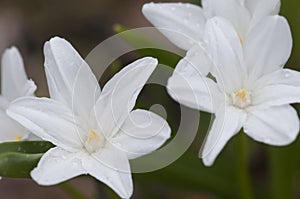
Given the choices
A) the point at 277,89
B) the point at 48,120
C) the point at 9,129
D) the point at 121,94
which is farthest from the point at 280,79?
the point at 9,129

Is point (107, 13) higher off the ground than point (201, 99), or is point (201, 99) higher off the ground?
point (201, 99)

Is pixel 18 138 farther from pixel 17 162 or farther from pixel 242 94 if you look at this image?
pixel 242 94

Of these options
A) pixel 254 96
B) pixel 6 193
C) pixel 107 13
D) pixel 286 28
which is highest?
pixel 286 28

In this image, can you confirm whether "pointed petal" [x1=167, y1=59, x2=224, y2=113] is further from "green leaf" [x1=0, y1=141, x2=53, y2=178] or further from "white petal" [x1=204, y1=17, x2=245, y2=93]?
"green leaf" [x1=0, y1=141, x2=53, y2=178]

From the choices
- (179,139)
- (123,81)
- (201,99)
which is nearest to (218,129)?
(201,99)

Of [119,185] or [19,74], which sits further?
[19,74]

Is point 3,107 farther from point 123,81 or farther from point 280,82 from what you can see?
point 280,82

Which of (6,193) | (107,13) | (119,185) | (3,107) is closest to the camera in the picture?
(119,185)
